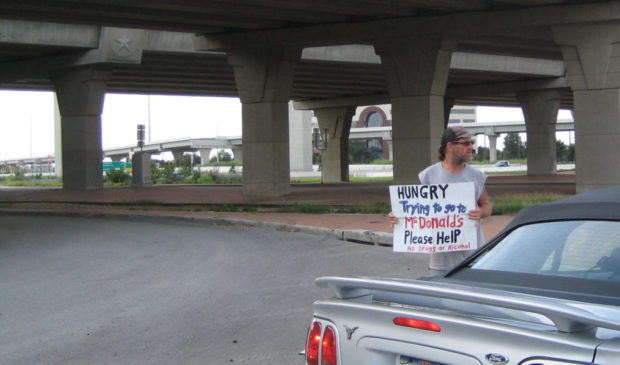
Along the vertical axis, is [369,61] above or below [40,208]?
above

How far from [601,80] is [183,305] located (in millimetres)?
18829

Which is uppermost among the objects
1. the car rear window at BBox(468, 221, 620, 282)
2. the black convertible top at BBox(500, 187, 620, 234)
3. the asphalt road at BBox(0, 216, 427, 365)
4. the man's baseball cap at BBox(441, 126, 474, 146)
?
the man's baseball cap at BBox(441, 126, 474, 146)

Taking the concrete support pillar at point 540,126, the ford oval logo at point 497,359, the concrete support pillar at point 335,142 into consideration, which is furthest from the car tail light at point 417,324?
the concrete support pillar at point 335,142

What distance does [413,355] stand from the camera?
11.1 feet

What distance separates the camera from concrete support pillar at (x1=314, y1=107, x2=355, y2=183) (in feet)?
182

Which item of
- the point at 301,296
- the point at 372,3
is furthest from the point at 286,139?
the point at 301,296

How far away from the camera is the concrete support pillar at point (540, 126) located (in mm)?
50500

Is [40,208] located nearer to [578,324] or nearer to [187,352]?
[187,352]

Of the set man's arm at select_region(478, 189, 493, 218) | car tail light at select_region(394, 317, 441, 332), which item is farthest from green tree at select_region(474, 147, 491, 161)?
→ car tail light at select_region(394, 317, 441, 332)

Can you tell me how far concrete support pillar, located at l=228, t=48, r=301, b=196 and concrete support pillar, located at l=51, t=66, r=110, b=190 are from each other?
38.3 feet

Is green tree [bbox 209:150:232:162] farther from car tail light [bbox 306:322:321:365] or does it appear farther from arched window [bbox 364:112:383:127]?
car tail light [bbox 306:322:321:365]

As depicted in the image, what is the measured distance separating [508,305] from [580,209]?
1364 millimetres

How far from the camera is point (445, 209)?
5879mm

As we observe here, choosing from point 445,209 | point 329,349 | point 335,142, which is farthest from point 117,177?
point 329,349
